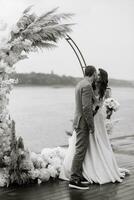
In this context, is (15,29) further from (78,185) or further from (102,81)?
(78,185)

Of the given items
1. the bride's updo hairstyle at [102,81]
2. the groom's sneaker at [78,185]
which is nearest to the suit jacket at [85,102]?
the bride's updo hairstyle at [102,81]

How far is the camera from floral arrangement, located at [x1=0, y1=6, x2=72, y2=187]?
19.5 ft

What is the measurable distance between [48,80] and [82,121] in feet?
25.9

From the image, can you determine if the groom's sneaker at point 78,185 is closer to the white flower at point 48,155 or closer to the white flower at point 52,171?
the white flower at point 52,171

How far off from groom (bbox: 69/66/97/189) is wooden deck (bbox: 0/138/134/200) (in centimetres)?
17

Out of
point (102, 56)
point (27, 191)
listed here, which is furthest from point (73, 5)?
point (27, 191)

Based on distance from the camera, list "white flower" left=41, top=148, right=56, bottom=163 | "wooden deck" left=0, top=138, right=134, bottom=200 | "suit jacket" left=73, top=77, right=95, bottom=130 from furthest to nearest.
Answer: "white flower" left=41, top=148, right=56, bottom=163 < "suit jacket" left=73, top=77, right=95, bottom=130 < "wooden deck" left=0, top=138, right=134, bottom=200

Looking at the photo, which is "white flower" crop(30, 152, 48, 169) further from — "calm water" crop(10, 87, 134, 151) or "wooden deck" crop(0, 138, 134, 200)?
"calm water" crop(10, 87, 134, 151)

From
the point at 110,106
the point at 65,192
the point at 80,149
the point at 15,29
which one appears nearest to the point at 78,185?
the point at 65,192

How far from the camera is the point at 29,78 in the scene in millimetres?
12570

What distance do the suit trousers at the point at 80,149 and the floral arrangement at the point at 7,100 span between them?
492 millimetres

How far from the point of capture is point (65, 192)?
5523 mm

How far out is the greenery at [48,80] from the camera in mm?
12500

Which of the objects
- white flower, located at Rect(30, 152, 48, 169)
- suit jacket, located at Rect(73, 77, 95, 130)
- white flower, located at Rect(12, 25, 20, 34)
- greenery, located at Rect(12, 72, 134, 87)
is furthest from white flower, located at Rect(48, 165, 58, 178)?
greenery, located at Rect(12, 72, 134, 87)
